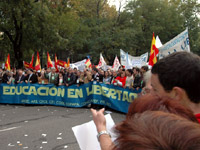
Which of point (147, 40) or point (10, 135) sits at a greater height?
point (147, 40)

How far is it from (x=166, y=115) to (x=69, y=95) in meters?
10.4

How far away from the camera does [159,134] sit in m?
0.79

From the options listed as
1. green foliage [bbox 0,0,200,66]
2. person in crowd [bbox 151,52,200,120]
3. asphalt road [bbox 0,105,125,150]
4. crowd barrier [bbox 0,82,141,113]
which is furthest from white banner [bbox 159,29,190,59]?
green foliage [bbox 0,0,200,66]

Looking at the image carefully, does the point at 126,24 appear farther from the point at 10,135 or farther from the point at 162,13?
the point at 10,135

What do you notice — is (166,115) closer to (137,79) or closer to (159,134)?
(159,134)

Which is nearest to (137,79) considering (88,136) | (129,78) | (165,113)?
(129,78)

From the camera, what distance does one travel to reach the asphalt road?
5355 mm

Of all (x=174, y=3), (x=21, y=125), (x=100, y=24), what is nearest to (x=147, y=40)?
(x=100, y=24)

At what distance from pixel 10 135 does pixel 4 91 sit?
21.5 feet

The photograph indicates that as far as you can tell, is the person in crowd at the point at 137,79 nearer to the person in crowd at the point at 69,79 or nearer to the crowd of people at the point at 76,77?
the crowd of people at the point at 76,77

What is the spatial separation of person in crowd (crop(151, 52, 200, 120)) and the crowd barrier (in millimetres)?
7584

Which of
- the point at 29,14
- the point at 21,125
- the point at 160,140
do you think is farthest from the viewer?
the point at 29,14

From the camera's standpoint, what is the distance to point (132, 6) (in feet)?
135

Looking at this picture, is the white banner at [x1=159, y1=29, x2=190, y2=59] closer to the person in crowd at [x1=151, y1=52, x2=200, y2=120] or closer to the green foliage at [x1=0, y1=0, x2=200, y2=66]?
the person in crowd at [x1=151, y1=52, x2=200, y2=120]
